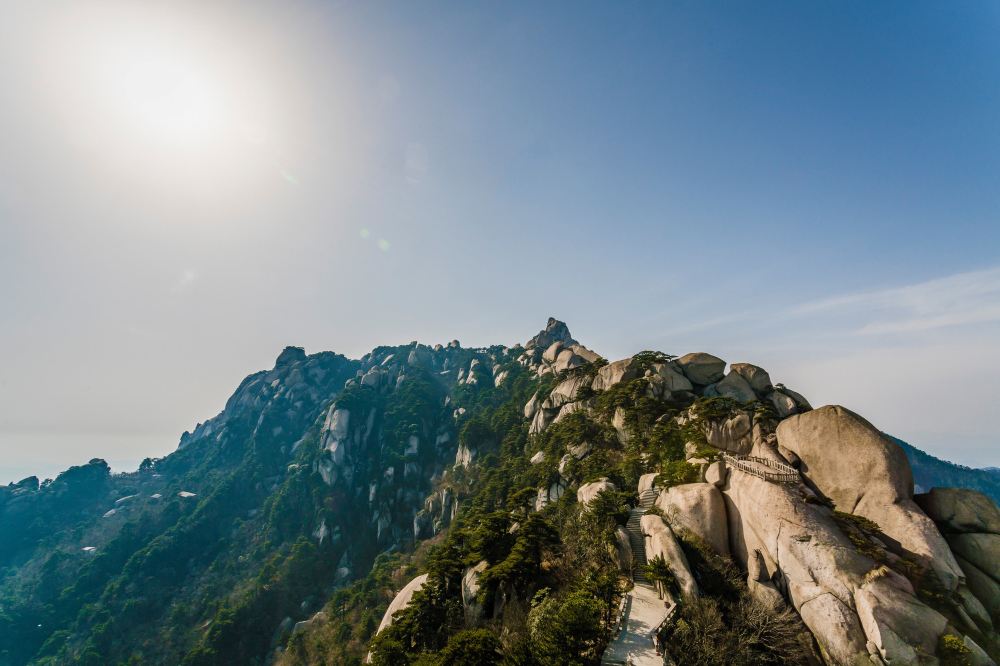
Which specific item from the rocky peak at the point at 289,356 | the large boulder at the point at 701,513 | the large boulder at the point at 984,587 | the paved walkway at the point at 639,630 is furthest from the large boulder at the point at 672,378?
the rocky peak at the point at 289,356

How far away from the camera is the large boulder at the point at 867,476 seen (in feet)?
60.1

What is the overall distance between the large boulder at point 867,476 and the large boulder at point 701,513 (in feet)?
19.0

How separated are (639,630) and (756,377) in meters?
29.8

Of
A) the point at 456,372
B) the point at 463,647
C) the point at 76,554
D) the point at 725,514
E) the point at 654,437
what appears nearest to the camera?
the point at 463,647

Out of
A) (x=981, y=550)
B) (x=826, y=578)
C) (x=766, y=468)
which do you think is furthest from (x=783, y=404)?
(x=826, y=578)

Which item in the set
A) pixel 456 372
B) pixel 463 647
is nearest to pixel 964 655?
pixel 463 647

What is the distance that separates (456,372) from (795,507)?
151 m

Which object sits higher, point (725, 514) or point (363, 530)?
point (725, 514)

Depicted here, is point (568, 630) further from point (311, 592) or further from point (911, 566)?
point (311, 592)

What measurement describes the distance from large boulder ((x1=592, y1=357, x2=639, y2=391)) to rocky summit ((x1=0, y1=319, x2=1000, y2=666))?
441mm

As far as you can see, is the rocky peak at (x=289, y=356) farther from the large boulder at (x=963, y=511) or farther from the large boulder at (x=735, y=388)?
the large boulder at (x=963, y=511)

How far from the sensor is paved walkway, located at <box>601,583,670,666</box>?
16391 mm

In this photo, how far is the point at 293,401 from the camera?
5950 inches

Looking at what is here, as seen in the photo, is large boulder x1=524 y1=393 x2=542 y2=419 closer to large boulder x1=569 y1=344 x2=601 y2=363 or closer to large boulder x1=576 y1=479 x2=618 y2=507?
large boulder x1=569 y1=344 x2=601 y2=363
